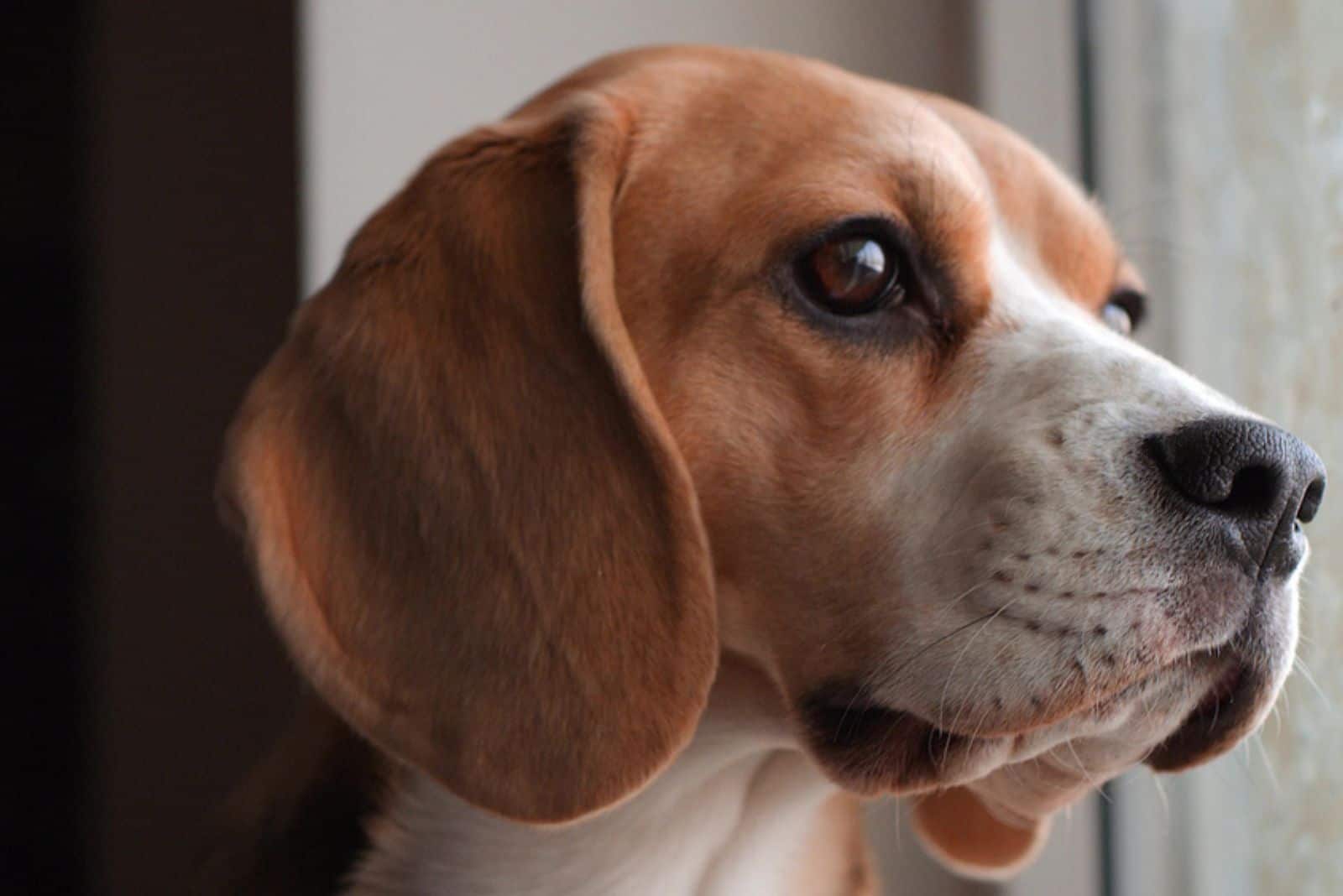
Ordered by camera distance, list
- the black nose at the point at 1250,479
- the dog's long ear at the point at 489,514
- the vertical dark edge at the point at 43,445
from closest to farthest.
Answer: the black nose at the point at 1250,479
the dog's long ear at the point at 489,514
the vertical dark edge at the point at 43,445

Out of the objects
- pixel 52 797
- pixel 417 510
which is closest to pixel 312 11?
pixel 417 510

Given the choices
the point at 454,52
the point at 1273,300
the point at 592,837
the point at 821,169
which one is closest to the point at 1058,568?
the point at 821,169

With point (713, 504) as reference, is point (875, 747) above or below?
below

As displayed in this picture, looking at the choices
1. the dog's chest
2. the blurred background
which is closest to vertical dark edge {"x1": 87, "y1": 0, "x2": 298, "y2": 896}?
the blurred background

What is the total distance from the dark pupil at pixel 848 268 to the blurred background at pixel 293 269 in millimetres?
520

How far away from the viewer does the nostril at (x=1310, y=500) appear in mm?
941

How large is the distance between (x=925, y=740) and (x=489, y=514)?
361 mm

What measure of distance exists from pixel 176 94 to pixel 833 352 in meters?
1.79

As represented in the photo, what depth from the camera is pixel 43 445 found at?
3.00 metres

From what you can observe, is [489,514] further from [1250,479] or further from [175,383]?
[175,383]

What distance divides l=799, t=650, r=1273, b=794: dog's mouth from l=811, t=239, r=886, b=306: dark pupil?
305 millimetres

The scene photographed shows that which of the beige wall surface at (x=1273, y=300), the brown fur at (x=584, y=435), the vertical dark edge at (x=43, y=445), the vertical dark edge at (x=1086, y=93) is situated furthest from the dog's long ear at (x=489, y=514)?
the vertical dark edge at (x=43, y=445)

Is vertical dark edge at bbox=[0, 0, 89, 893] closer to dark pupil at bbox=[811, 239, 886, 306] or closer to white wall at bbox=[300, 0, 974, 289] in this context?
white wall at bbox=[300, 0, 974, 289]

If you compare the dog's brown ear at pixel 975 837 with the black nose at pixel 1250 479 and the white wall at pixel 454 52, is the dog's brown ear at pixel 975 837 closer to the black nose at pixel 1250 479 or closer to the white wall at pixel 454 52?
the black nose at pixel 1250 479
